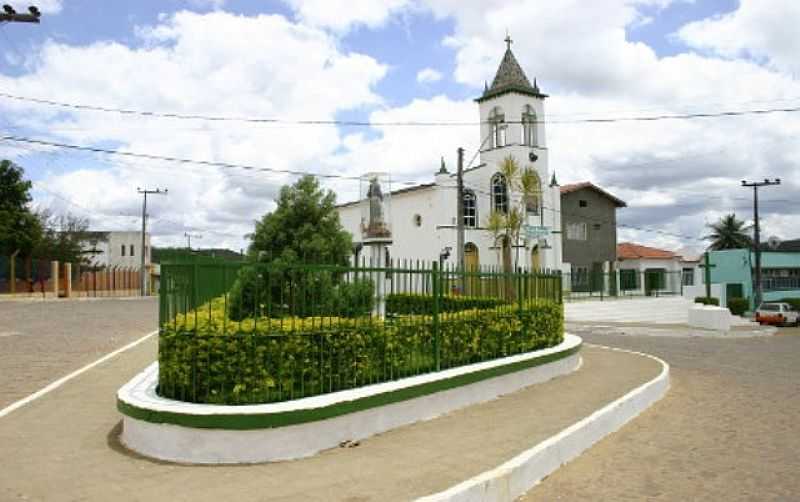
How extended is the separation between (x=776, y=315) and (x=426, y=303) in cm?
2750

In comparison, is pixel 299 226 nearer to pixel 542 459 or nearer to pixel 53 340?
pixel 542 459

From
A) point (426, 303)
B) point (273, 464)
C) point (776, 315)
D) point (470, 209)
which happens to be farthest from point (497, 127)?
point (273, 464)

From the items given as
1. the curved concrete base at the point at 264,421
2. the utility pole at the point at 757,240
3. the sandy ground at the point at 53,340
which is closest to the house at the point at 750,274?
the utility pole at the point at 757,240

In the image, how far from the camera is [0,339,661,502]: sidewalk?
16.0 ft

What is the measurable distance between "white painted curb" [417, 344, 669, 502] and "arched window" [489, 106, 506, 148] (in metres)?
28.2

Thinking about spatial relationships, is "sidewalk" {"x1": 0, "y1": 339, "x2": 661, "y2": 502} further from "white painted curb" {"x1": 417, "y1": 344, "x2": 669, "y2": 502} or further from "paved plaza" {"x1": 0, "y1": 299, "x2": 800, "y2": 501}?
"white painted curb" {"x1": 417, "y1": 344, "x2": 669, "y2": 502}

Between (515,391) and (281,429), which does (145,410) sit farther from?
(515,391)

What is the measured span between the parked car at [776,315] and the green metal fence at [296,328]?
26931 millimetres

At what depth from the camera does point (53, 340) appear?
14.2 meters


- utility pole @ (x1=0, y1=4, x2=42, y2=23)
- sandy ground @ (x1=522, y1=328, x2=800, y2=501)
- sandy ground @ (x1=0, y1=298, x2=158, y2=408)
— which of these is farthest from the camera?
utility pole @ (x1=0, y1=4, x2=42, y2=23)

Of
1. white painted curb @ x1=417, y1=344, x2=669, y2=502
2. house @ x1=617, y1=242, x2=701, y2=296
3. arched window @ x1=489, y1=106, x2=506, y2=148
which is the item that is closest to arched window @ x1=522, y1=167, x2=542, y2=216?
arched window @ x1=489, y1=106, x2=506, y2=148

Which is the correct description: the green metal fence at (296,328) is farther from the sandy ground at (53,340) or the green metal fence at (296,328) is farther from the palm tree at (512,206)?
the palm tree at (512,206)

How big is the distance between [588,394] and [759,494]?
3.68 meters

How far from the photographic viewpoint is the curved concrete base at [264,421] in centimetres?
552
